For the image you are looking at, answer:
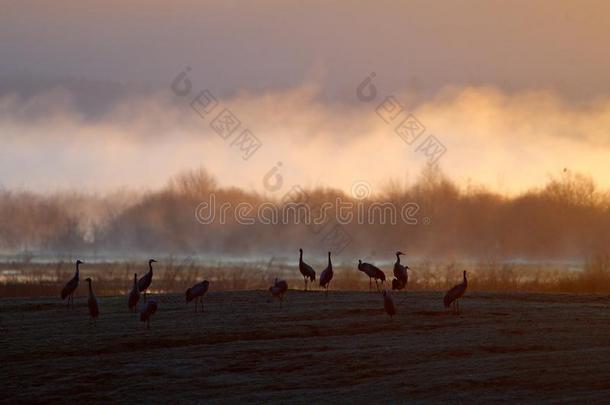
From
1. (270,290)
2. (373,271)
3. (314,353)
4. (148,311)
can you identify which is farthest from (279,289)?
(314,353)

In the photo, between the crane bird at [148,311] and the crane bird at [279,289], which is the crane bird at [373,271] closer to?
the crane bird at [279,289]

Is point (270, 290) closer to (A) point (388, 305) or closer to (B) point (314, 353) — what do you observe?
(A) point (388, 305)

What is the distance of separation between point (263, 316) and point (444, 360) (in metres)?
8.46

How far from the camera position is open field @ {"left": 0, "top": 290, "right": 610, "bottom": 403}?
24.0m

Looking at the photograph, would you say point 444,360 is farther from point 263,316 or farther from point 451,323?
point 263,316

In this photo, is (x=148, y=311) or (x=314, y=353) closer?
(x=314, y=353)

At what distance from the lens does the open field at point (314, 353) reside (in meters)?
24.0

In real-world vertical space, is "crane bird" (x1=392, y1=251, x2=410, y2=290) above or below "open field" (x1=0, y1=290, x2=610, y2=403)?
above

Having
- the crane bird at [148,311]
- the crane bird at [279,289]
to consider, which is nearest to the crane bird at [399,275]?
the crane bird at [279,289]

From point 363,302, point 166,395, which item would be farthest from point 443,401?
point 363,302

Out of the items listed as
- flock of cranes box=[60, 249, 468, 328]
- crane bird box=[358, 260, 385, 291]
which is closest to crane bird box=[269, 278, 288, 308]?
flock of cranes box=[60, 249, 468, 328]

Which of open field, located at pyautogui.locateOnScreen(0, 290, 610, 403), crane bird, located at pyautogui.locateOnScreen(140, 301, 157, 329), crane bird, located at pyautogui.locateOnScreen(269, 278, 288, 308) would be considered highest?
crane bird, located at pyautogui.locateOnScreen(269, 278, 288, 308)

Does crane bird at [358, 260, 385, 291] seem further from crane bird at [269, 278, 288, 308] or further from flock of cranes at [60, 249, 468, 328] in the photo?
crane bird at [269, 278, 288, 308]

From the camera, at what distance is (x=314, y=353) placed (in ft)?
90.7
